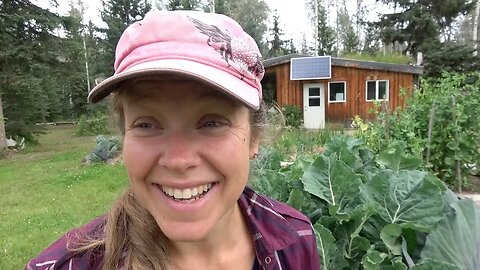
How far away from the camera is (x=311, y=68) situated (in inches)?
675

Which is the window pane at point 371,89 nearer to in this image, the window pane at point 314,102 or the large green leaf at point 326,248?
the window pane at point 314,102

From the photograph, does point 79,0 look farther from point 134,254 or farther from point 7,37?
point 134,254

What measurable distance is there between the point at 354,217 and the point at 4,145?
14.6 meters

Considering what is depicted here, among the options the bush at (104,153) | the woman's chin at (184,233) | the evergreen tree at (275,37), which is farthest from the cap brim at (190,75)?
the evergreen tree at (275,37)

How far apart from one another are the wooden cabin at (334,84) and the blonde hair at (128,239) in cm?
1606

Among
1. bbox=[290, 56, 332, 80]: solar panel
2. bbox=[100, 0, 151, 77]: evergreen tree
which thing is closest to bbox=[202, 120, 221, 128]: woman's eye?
bbox=[290, 56, 332, 80]: solar panel

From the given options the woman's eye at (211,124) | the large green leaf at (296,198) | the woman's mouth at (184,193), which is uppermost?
the woman's eye at (211,124)

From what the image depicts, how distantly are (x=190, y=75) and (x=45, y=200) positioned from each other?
6763 millimetres

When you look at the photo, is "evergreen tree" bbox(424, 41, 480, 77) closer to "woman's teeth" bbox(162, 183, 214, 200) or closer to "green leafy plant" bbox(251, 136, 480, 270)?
"green leafy plant" bbox(251, 136, 480, 270)

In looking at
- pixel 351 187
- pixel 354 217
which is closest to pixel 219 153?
pixel 354 217

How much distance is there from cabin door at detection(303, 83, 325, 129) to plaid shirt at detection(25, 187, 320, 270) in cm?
1661

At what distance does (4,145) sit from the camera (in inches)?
539

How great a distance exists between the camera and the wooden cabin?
17.1m

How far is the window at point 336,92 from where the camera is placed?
17.8m
